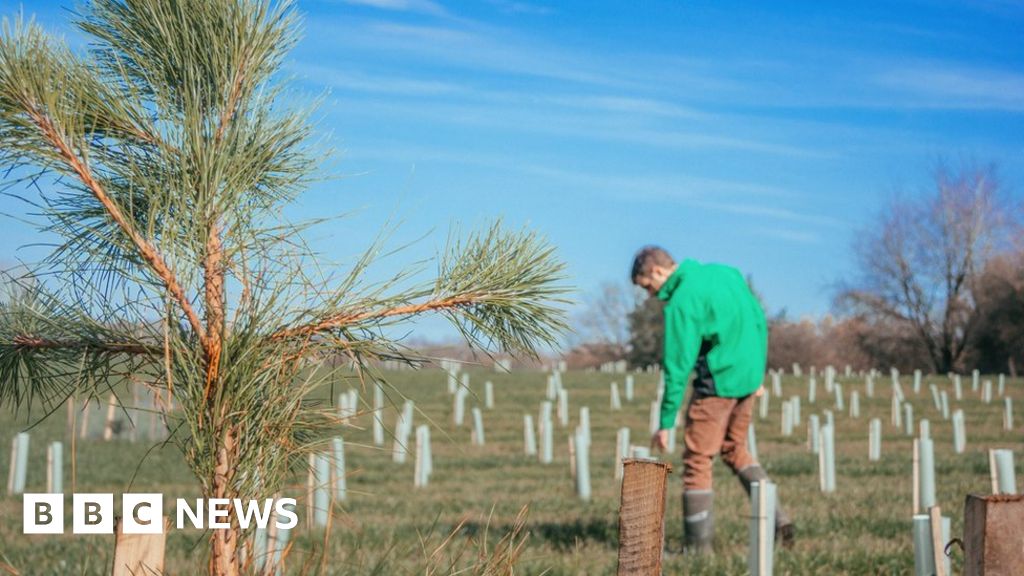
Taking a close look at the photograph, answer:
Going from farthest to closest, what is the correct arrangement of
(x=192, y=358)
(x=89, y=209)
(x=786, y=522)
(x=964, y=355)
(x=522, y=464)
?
(x=964, y=355)
(x=522, y=464)
(x=786, y=522)
(x=89, y=209)
(x=192, y=358)

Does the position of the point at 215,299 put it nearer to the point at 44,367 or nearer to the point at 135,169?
the point at 135,169

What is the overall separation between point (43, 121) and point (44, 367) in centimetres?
79

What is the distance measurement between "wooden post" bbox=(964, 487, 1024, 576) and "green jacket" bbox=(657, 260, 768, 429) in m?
3.78

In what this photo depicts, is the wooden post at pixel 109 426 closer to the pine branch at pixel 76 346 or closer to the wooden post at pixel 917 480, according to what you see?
the wooden post at pixel 917 480

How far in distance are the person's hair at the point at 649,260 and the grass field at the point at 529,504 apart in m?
1.81

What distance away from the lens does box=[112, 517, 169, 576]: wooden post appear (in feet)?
9.43

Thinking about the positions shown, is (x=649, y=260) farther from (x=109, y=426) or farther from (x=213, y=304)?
(x=109, y=426)

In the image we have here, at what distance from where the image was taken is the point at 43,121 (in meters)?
3.11

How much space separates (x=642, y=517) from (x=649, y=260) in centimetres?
433

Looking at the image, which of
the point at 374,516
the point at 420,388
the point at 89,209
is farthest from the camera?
the point at 420,388

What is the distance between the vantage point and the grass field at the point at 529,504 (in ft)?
20.6

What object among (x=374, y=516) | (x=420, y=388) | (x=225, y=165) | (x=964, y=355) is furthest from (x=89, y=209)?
(x=964, y=355)

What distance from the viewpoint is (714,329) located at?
7297mm

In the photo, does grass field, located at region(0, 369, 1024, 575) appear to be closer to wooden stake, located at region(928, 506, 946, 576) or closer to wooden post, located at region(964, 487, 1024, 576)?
wooden post, located at region(964, 487, 1024, 576)
